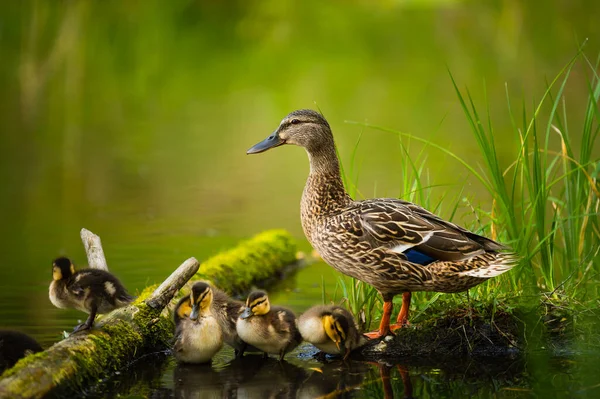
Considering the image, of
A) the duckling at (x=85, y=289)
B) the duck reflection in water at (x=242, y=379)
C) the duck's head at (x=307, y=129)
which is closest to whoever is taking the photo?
the duck reflection in water at (x=242, y=379)

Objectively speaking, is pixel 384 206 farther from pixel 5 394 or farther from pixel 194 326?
pixel 5 394

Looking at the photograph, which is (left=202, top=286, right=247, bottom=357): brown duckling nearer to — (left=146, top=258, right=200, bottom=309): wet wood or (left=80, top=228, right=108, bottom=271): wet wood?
(left=146, top=258, right=200, bottom=309): wet wood

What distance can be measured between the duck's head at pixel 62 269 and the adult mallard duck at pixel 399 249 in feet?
5.02

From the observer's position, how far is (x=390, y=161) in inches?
629

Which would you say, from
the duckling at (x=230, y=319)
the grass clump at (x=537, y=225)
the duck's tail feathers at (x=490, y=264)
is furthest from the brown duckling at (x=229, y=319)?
the duck's tail feathers at (x=490, y=264)

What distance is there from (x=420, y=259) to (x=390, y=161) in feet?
31.5

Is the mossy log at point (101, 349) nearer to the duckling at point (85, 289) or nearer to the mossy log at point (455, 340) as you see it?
the duckling at point (85, 289)

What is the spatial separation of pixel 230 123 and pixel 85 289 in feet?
42.6

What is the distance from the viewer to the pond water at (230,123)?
21.3 ft

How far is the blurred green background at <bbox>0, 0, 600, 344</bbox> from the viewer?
11.4 m

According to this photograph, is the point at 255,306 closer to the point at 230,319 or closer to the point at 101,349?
the point at 230,319

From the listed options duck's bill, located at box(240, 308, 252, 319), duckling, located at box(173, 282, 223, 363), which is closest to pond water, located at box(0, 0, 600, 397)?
duckling, located at box(173, 282, 223, 363)

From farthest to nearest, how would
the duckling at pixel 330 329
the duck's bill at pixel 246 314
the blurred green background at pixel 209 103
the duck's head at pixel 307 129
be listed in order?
1. the blurred green background at pixel 209 103
2. the duck's head at pixel 307 129
3. the duck's bill at pixel 246 314
4. the duckling at pixel 330 329

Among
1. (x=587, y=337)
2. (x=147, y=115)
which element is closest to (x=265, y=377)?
(x=587, y=337)
